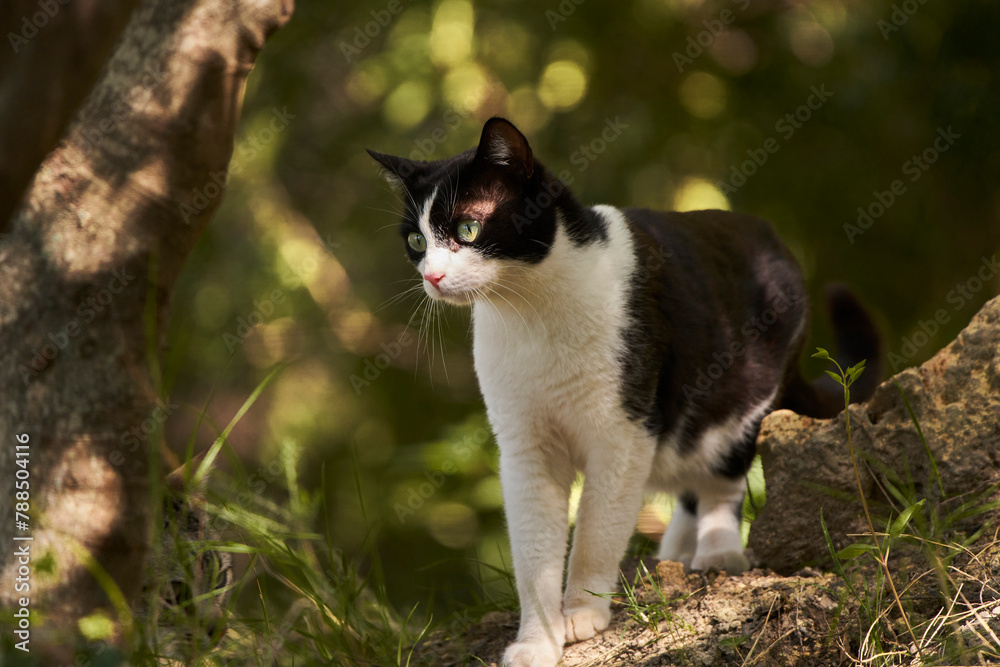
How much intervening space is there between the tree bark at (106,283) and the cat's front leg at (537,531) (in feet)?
3.13

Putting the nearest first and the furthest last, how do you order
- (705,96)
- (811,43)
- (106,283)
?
(106,283) → (811,43) → (705,96)

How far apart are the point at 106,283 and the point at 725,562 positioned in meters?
1.85

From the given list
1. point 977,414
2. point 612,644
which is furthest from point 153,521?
point 977,414

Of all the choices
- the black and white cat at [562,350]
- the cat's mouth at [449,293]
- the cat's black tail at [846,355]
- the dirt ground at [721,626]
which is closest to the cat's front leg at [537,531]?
the black and white cat at [562,350]

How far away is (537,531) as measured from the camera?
2402 mm

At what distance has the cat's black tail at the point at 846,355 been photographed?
3.12 meters

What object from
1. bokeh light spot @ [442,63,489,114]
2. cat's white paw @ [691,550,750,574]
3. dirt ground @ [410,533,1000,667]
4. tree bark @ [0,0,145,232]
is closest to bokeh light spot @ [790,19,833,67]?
bokeh light spot @ [442,63,489,114]

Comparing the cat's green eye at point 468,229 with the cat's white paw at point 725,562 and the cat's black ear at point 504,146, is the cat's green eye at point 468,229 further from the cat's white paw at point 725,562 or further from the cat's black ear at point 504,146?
the cat's white paw at point 725,562

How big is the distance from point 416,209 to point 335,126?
378cm

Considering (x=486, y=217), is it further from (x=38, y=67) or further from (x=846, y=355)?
(x=846, y=355)

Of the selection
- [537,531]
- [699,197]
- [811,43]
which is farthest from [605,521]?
[811,43]

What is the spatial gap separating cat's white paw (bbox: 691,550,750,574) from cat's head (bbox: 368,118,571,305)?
1046 mm

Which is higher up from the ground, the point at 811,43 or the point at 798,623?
the point at 811,43

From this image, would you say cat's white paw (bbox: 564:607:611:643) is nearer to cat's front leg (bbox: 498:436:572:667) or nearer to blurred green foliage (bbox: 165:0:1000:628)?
cat's front leg (bbox: 498:436:572:667)
